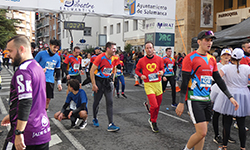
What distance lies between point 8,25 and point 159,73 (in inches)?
1461

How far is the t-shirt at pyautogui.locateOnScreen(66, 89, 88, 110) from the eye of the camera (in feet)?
18.8

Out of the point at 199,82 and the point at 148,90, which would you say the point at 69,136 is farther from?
the point at 199,82

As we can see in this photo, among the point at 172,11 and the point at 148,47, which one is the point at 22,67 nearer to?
the point at 148,47

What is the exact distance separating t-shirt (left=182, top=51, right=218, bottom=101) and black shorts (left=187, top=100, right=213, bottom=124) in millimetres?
76

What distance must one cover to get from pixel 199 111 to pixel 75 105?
321 centimetres

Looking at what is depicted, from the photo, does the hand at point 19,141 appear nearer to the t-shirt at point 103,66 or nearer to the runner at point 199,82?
the runner at point 199,82

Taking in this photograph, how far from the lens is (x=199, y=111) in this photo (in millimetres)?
3664

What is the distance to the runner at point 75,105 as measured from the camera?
5.68 m

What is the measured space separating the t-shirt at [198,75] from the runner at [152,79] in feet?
6.67

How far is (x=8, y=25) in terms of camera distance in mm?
37250

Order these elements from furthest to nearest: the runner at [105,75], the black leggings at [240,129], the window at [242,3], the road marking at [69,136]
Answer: the window at [242,3] → the runner at [105,75] → the road marking at [69,136] → the black leggings at [240,129]

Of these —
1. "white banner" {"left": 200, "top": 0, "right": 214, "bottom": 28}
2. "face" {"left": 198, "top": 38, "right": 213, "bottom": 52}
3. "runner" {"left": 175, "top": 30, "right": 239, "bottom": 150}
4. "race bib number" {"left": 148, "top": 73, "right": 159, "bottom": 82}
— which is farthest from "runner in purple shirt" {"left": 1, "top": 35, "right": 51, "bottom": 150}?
"white banner" {"left": 200, "top": 0, "right": 214, "bottom": 28}

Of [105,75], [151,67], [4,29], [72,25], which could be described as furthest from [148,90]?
[4,29]

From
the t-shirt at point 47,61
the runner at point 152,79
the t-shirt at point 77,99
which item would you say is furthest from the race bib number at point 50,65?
the runner at point 152,79
